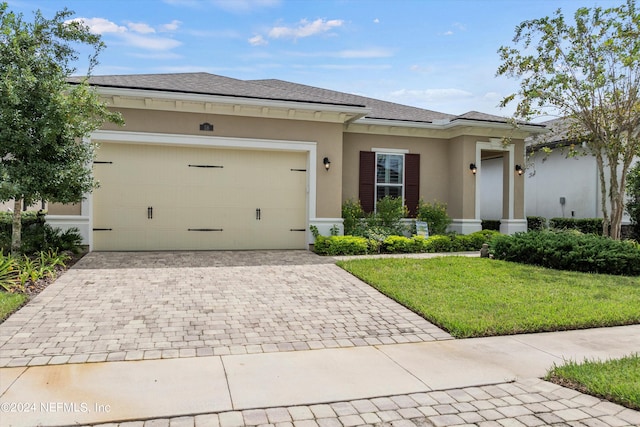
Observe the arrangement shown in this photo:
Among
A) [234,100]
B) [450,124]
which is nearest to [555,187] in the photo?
[450,124]

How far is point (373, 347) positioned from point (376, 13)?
25.3 ft

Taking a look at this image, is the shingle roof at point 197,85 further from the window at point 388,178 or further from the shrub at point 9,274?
the shrub at point 9,274

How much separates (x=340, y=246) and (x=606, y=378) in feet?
22.7

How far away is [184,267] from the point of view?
8.34 m

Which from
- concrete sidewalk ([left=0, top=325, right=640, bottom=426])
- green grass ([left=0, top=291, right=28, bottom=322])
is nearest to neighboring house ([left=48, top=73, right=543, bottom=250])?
green grass ([left=0, top=291, right=28, bottom=322])

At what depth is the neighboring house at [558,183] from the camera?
14289mm

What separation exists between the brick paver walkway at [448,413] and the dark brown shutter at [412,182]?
9.35 metres

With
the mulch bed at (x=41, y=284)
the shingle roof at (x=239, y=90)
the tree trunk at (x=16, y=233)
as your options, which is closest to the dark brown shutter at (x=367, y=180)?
the shingle roof at (x=239, y=90)

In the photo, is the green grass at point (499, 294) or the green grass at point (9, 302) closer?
the green grass at point (9, 302)

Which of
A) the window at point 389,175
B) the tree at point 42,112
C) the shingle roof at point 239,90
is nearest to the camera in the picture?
the tree at point 42,112

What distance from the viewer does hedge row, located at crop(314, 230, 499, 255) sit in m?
10.4

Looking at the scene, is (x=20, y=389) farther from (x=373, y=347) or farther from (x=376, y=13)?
(x=376, y=13)

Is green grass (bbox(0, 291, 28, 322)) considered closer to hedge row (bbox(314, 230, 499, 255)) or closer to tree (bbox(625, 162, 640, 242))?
hedge row (bbox(314, 230, 499, 255))

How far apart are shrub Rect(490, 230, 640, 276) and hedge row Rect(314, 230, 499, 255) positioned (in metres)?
1.55
